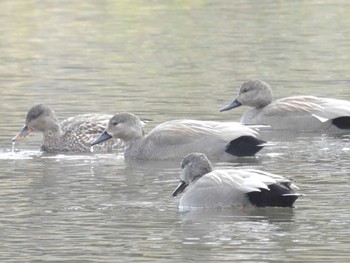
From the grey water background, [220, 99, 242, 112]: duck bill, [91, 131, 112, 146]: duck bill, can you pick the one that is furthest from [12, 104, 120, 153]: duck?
[220, 99, 242, 112]: duck bill

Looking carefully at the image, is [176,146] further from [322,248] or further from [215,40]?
[215,40]

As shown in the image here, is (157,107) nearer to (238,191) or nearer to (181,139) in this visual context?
(181,139)

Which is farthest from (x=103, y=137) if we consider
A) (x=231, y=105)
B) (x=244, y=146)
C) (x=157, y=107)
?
(x=231, y=105)

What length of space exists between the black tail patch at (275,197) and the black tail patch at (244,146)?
9.99 feet

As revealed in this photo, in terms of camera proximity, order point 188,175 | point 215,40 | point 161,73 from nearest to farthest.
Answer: point 188,175, point 161,73, point 215,40

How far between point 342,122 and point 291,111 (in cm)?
81

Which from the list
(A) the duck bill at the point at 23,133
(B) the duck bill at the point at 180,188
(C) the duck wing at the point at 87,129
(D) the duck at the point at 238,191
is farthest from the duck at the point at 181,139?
(D) the duck at the point at 238,191

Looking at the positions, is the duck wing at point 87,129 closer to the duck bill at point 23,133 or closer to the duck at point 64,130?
the duck at point 64,130

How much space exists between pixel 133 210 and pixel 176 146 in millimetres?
3354

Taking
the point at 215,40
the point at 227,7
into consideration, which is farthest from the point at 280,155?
the point at 227,7

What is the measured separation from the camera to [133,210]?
13.3m

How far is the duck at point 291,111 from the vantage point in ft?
60.7

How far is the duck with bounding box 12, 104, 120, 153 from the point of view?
17641mm

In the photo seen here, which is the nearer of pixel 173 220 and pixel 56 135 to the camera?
pixel 173 220
